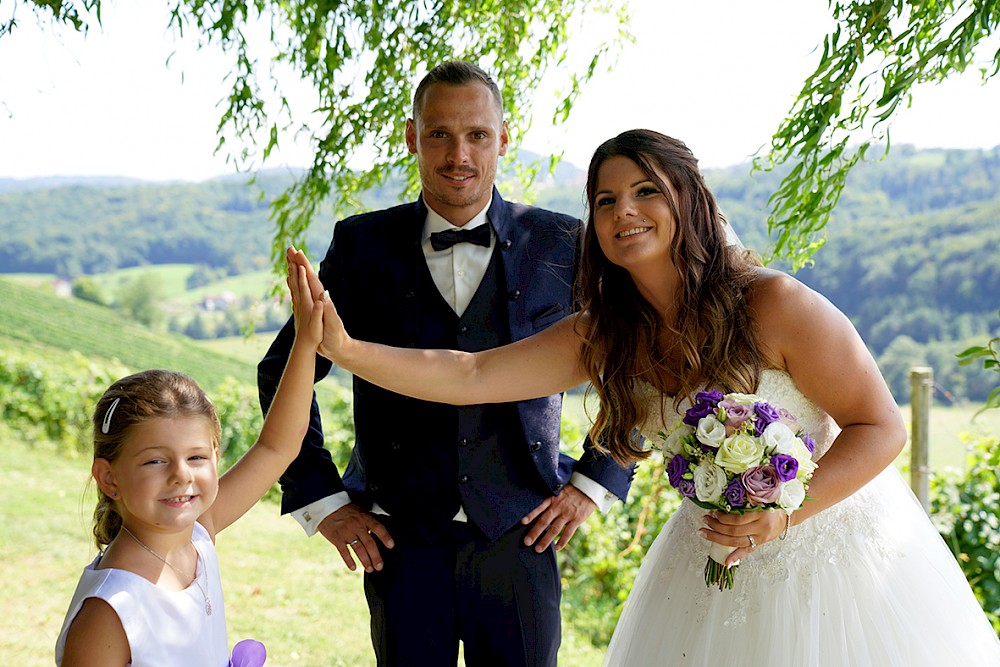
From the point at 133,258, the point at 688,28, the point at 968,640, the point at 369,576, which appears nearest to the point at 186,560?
the point at 369,576

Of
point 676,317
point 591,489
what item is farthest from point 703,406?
point 591,489

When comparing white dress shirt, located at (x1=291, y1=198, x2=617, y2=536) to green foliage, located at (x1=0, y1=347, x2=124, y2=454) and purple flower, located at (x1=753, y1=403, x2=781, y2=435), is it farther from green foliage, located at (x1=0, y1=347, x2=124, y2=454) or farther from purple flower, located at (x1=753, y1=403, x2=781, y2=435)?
green foliage, located at (x1=0, y1=347, x2=124, y2=454)

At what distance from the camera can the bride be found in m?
2.11

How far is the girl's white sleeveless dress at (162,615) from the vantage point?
1769 millimetres

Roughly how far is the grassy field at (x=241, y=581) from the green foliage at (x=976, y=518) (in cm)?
192

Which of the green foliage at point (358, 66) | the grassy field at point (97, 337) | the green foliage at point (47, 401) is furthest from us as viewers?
the grassy field at point (97, 337)

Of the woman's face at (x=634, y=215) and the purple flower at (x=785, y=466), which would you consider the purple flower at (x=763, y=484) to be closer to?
the purple flower at (x=785, y=466)

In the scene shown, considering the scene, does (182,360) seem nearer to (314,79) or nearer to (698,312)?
(314,79)

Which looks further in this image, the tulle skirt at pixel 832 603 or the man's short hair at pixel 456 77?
the man's short hair at pixel 456 77

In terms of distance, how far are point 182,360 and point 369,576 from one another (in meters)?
10.7

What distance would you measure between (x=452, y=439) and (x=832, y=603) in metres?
1.02

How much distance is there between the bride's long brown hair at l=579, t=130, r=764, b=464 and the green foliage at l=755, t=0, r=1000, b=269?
0.76 meters

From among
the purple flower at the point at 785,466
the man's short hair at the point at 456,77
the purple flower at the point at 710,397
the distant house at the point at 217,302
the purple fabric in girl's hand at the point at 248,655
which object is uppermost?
the man's short hair at the point at 456,77

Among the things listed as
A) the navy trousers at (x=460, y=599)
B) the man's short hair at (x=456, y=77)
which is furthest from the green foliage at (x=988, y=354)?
the man's short hair at (x=456, y=77)
